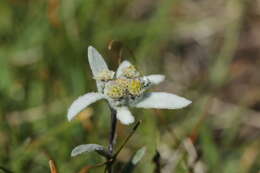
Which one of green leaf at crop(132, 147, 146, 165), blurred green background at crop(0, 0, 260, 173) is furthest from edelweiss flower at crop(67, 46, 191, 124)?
blurred green background at crop(0, 0, 260, 173)

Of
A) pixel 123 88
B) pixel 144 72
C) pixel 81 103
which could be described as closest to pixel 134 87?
pixel 123 88

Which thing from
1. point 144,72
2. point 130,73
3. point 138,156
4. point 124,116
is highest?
point 130,73

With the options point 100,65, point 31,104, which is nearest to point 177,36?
point 31,104

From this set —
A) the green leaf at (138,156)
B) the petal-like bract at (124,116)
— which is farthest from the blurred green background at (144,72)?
the petal-like bract at (124,116)

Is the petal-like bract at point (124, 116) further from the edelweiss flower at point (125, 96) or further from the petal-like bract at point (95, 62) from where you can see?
the petal-like bract at point (95, 62)

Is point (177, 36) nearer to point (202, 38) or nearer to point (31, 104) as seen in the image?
point (202, 38)

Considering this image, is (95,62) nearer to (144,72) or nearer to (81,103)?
(81,103)

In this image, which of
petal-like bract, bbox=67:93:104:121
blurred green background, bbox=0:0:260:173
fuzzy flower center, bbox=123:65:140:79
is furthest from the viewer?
blurred green background, bbox=0:0:260:173

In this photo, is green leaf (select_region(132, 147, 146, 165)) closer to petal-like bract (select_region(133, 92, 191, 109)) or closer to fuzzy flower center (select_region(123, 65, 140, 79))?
petal-like bract (select_region(133, 92, 191, 109))

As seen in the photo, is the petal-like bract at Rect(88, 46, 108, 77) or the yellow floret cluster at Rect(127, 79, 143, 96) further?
the petal-like bract at Rect(88, 46, 108, 77)
